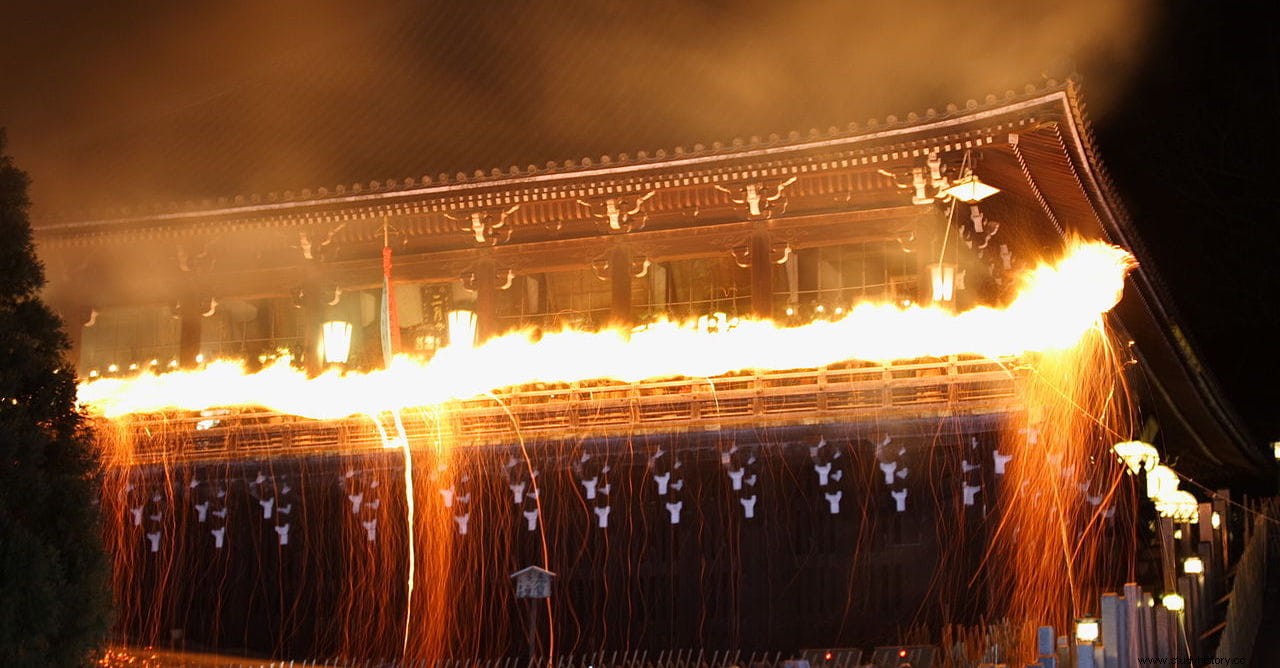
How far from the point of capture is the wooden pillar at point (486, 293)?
16.0 meters

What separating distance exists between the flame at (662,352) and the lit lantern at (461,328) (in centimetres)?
17

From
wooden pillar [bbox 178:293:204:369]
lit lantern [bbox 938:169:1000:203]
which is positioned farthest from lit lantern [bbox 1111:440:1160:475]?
wooden pillar [bbox 178:293:204:369]

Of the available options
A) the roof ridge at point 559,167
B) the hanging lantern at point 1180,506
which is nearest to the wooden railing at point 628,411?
the roof ridge at point 559,167

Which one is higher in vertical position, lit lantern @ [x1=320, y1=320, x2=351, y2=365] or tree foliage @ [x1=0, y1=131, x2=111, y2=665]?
lit lantern @ [x1=320, y1=320, x2=351, y2=365]

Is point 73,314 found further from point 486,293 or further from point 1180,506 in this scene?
point 1180,506

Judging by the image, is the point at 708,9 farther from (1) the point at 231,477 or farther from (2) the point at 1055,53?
(1) the point at 231,477

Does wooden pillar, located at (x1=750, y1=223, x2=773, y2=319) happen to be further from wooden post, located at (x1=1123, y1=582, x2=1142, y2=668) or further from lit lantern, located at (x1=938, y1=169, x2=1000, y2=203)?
wooden post, located at (x1=1123, y1=582, x2=1142, y2=668)

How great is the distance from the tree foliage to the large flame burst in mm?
4639

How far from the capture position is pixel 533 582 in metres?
13.8

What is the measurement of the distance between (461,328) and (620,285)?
7.24 feet

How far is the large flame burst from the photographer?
14164 mm

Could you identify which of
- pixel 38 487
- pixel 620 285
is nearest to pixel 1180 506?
pixel 620 285

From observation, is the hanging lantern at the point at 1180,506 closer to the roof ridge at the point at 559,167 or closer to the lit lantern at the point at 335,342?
the roof ridge at the point at 559,167

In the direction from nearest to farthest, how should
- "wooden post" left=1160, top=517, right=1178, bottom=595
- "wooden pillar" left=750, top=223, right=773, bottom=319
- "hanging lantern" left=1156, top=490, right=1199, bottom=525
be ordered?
"wooden post" left=1160, top=517, right=1178, bottom=595 → "wooden pillar" left=750, top=223, right=773, bottom=319 → "hanging lantern" left=1156, top=490, right=1199, bottom=525
